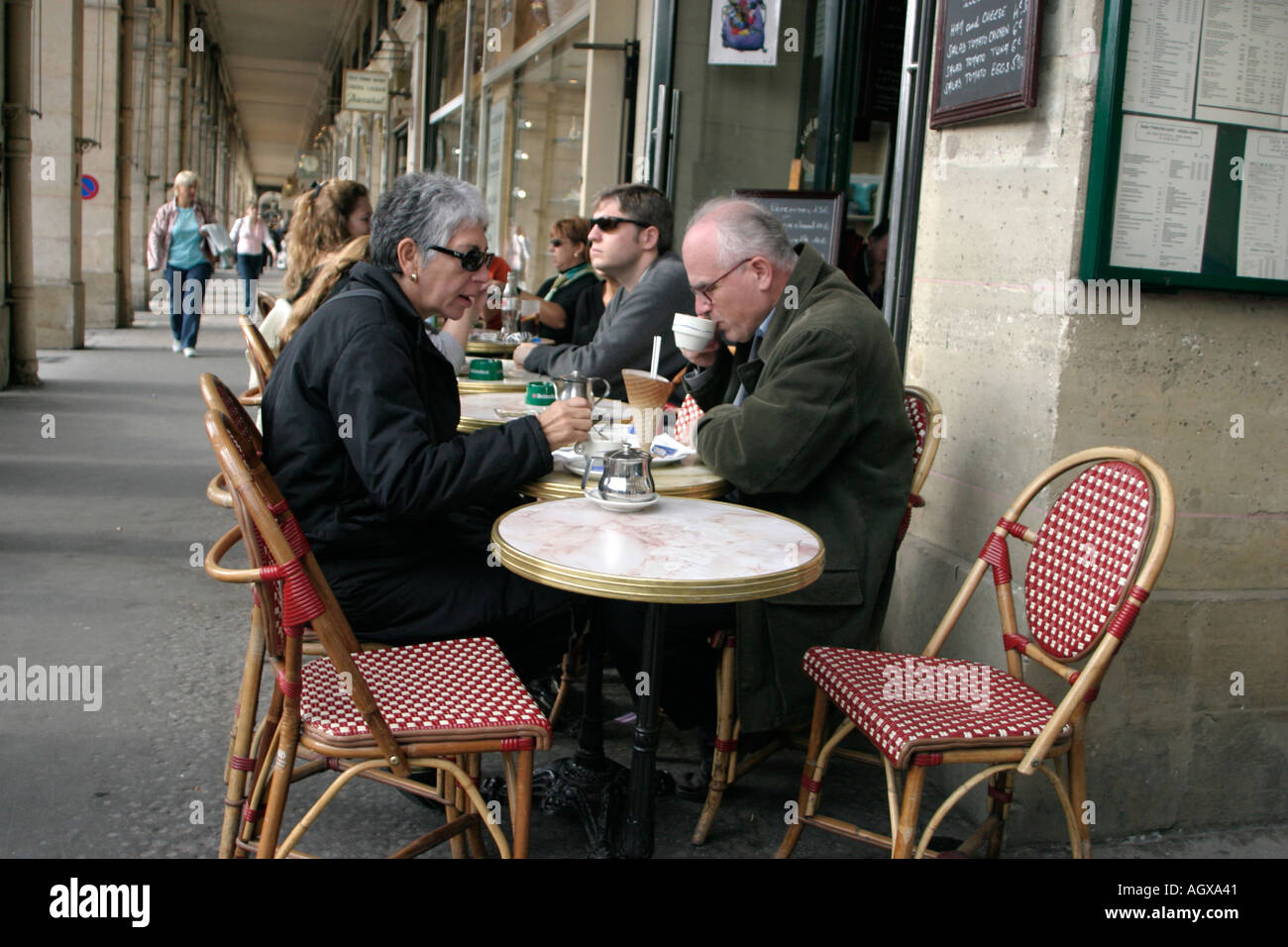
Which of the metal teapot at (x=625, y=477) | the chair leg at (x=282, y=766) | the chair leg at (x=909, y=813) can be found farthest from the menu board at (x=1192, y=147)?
the chair leg at (x=282, y=766)

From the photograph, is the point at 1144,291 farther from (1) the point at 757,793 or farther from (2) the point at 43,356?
(2) the point at 43,356

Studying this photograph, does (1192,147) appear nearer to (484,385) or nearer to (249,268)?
(484,385)

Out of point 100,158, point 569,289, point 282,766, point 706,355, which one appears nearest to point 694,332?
point 706,355

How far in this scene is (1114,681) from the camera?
287cm

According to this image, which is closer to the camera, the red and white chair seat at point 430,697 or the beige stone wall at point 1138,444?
the red and white chair seat at point 430,697

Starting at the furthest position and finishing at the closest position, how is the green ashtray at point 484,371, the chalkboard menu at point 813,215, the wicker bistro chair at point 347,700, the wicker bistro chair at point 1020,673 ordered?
the chalkboard menu at point 813,215
the green ashtray at point 484,371
the wicker bistro chair at point 1020,673
the wicker bistro chair at point 347,700

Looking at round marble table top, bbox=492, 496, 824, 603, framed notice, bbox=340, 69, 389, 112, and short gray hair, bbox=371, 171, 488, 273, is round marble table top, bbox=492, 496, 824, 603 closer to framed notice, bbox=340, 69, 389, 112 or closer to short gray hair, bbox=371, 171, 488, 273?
short gray hair, bbox=371, 171, 488, 273

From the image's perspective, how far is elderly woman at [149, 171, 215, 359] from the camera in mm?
11242

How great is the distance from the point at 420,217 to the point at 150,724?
5.48ft

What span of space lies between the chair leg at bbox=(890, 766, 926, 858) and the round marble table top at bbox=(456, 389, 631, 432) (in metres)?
1.40

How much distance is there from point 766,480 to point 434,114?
43.8 ft

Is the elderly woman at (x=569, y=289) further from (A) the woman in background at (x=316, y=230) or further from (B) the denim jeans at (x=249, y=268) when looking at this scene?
(B) the denim jeans at (x=249, y=268)

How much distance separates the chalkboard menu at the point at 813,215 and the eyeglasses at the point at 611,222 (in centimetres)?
65

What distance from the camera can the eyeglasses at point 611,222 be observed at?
→ 4531mm
